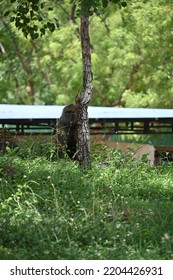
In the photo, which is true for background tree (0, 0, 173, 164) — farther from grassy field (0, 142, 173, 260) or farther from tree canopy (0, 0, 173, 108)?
grassy field (0, 142, 173, 260)

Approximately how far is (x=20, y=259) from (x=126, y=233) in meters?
1.23

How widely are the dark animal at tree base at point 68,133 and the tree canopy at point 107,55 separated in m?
9.37

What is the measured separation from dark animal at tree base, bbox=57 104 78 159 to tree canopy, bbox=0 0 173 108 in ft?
30.7

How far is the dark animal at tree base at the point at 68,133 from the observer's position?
13725 millimetres

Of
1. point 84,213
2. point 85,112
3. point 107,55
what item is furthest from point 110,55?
point 84,213

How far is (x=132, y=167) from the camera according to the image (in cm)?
1258

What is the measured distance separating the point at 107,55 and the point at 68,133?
1490 cm

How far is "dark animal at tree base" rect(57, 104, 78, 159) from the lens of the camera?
45.0ft

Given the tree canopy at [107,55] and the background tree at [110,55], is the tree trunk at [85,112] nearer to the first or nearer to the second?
the tree canopy at [107,55]

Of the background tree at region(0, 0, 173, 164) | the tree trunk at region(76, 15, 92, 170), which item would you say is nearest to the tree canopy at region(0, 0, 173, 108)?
the background tree at region(0, 0, 173, 164)

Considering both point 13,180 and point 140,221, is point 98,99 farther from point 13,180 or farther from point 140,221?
point 140,221

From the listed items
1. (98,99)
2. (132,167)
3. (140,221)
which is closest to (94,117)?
(132,167)

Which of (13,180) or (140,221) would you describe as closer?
(140,221)

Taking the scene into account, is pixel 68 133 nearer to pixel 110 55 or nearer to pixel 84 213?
pixel 84 213
